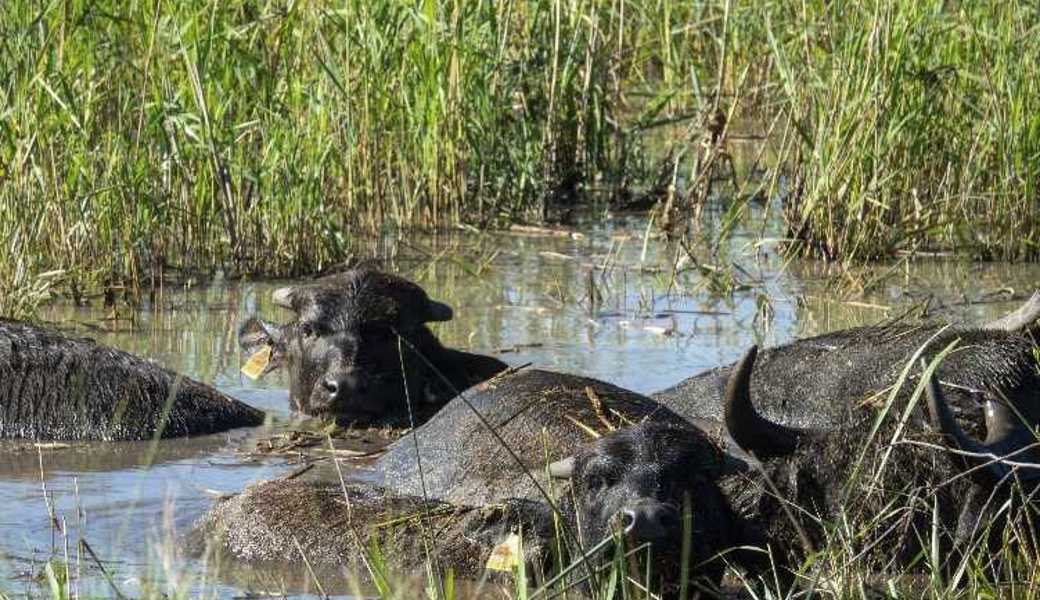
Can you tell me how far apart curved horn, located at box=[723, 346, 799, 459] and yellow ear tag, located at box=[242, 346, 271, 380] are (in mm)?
3480

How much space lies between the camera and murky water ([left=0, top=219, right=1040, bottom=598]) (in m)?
7.86

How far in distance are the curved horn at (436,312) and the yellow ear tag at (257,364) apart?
758 mm

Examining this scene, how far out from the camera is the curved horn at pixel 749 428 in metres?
5.80

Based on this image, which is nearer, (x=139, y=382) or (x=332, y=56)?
(x=139, y=382)

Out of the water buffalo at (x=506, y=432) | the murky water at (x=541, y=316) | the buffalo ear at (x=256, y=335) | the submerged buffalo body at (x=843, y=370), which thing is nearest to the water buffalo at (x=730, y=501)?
the water buffalo at (x=506, y=432)

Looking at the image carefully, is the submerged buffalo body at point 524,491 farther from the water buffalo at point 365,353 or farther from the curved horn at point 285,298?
the curved horn at point 285,298

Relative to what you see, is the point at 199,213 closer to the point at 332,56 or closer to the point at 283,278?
the point at 283,278

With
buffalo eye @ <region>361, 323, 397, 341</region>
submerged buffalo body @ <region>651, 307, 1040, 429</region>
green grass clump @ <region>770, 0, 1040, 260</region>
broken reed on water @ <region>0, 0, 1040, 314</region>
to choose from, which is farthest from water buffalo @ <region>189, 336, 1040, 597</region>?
green grass clump @ <region>770, 0, 1040, 260</region>

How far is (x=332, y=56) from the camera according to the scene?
11.6 meters

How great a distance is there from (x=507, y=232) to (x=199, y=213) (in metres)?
2.33

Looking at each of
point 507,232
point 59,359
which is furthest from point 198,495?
point 507,232

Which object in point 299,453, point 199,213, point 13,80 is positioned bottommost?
point 299,453

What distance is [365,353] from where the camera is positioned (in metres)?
9.13

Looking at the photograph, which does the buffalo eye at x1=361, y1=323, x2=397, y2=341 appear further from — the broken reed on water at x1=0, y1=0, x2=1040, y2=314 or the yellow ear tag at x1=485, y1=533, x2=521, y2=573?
the yellow ear tag at x1=485, y1=533, x2=521, y2=573
